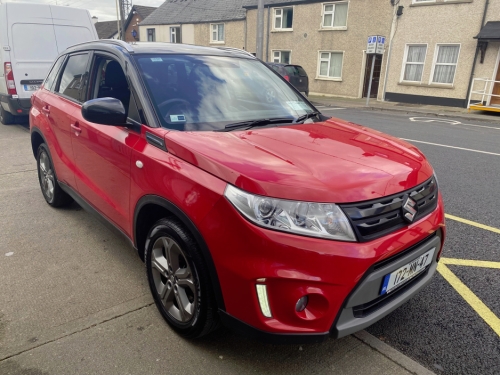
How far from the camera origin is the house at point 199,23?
94.1 ft

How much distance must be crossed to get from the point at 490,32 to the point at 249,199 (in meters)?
17.1

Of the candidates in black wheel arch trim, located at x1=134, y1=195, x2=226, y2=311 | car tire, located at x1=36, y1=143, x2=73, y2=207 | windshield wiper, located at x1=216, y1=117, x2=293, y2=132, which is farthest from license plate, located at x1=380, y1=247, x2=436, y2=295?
car tire, located at x1=36, y1=143, x2=73, y2=207

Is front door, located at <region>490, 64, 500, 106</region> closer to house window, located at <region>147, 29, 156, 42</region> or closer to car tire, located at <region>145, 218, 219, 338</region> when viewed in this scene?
car tire, located at <region>145, 218, 219, 338</region>

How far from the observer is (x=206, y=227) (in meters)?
2.05

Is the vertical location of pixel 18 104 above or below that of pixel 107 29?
below

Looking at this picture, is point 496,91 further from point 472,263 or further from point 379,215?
point 379,215

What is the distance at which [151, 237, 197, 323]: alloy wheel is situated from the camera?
7.64 feet

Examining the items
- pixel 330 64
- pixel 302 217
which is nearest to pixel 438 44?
pixel 330 64

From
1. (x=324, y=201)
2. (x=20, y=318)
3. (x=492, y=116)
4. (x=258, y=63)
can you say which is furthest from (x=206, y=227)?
(x=492, y=116)

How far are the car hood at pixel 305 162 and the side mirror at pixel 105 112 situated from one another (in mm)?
452

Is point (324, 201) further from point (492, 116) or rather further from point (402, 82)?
point (402, 82)

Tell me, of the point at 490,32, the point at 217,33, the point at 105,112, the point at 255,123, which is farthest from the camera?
the point at 217,33

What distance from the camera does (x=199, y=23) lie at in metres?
31.5

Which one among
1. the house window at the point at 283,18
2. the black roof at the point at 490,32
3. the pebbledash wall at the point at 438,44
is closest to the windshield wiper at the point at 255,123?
the black roof at the point at 490,32
